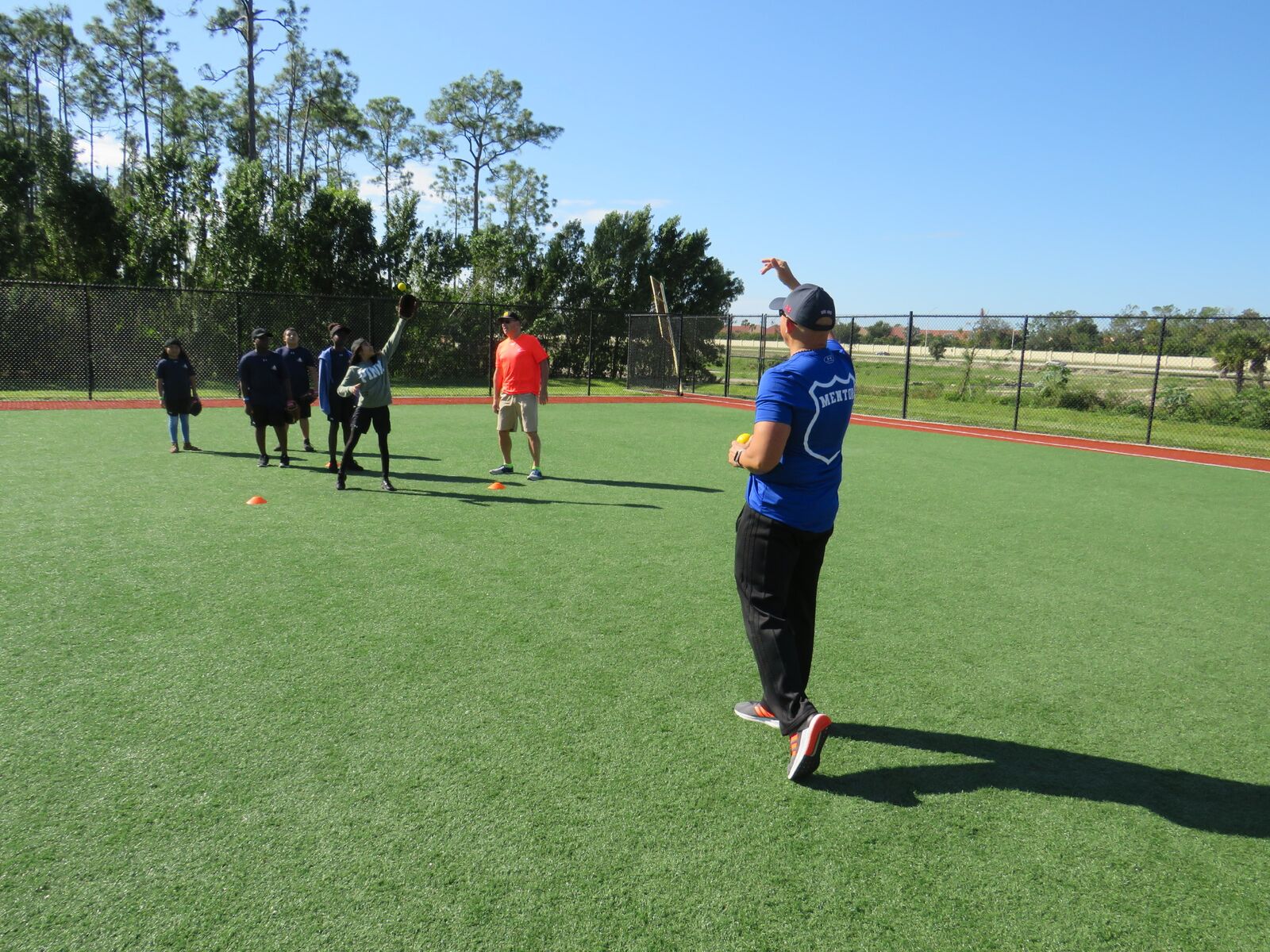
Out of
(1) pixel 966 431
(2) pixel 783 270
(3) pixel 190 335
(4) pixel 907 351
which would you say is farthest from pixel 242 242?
(2) pixel 783 270

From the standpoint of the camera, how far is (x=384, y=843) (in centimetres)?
287

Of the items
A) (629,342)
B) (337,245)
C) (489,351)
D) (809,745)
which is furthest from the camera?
(629,342)

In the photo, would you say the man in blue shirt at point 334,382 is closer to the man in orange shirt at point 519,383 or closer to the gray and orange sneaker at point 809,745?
the man in orange shirt at point 519,383

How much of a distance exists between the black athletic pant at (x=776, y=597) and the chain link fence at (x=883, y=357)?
1406 centimetres

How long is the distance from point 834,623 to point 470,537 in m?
3.45

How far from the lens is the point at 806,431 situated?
3.36 metres

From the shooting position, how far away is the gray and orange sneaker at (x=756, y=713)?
154 inches

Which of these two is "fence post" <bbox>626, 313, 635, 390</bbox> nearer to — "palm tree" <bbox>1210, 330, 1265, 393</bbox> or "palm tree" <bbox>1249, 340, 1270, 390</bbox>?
"palm tree" <bbox>1210, 330, 1265, 393</bbox>

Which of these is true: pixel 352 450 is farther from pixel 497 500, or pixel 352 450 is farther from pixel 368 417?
pixel 497 500

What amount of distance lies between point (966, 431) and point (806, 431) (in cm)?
1670

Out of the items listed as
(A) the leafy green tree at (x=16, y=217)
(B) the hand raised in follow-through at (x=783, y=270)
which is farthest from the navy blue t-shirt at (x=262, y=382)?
(A) the leafy green tree at (x=16, y=217)

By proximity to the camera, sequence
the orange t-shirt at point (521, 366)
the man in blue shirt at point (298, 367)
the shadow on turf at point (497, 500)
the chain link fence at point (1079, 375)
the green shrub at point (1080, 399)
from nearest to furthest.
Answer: the shadow on turf at point (497, 500), the orange t-shirt at point (521, 366), the man in blue shirt at point (298, 367), the chain link fence at point (1079, 375), the green shrub at point (1080, 399)

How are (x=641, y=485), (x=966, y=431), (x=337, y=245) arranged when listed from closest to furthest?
(x=641, y=485) < (x=966, y=431) < (x=337, y=245)

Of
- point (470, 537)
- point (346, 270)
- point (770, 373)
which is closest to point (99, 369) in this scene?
point (346, 270)
